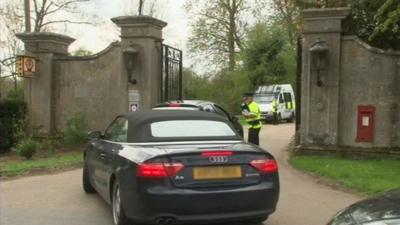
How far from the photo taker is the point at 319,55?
43.7 ft

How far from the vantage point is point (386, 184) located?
982cm

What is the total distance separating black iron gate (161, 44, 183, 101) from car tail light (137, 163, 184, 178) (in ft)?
32.7

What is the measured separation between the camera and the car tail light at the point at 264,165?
6.62 m

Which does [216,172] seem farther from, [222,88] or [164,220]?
[222,88]

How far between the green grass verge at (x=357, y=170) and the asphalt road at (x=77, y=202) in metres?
0.43

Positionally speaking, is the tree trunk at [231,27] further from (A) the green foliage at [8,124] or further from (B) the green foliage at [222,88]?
(A) the green foliage at [8,124]

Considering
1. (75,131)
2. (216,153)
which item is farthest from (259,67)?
(216,153)

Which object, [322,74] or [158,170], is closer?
[158,170]

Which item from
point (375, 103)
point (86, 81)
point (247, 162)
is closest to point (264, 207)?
point (247, 162)

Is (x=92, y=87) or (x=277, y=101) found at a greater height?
(x=92, y=87)

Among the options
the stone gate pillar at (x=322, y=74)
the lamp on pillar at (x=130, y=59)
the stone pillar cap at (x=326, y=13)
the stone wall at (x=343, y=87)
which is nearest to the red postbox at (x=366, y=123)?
the stone wall at (x=343, y=87)

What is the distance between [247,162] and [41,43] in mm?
11443

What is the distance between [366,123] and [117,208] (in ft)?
26.2

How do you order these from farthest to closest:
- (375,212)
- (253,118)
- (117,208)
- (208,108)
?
(208,108) → (253,118) → (117,208) → (375,212)
